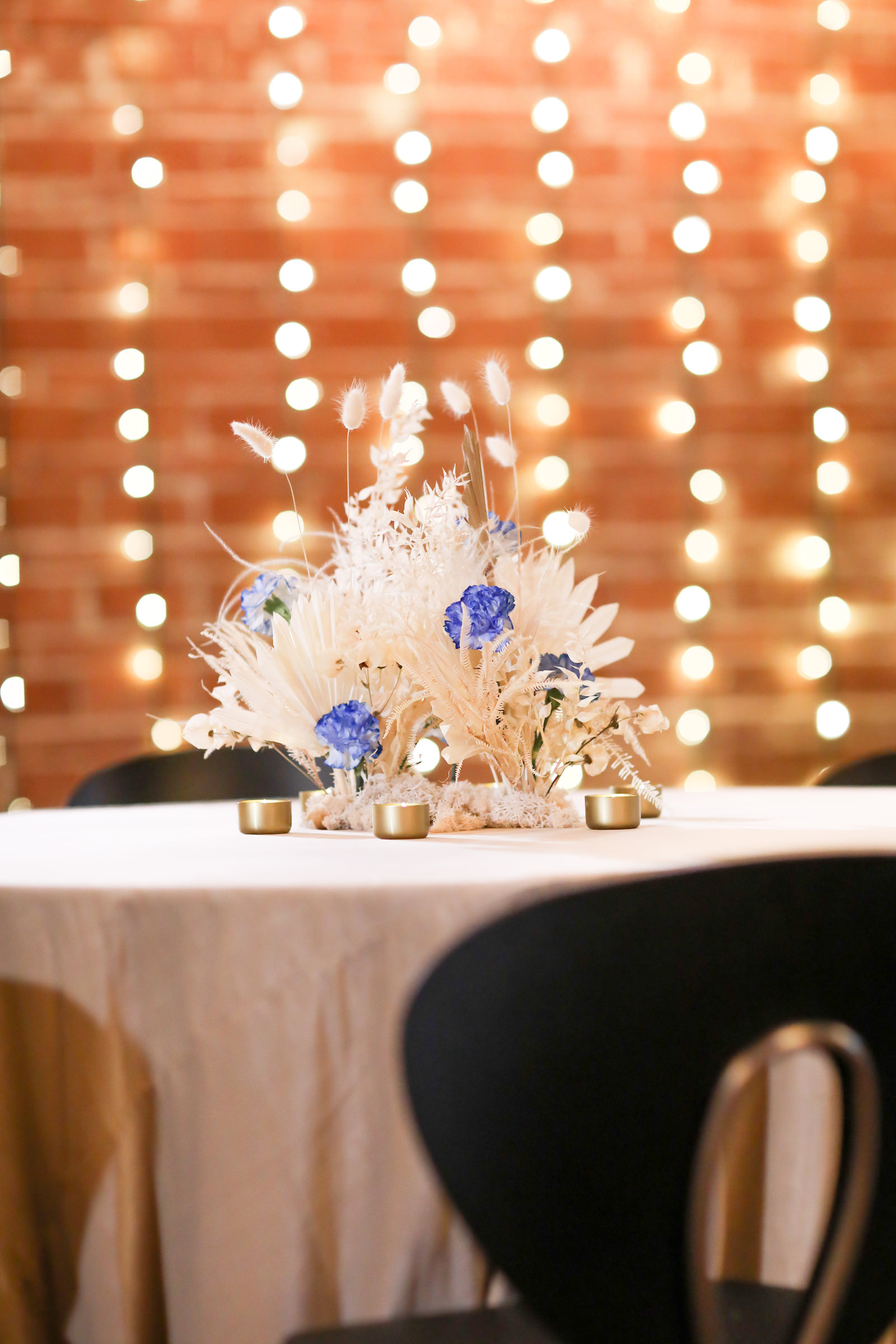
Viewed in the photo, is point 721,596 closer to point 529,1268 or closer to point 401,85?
point 401,85

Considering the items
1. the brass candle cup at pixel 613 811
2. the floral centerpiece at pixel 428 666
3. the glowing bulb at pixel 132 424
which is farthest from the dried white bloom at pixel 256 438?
the glowing bulb at pixel 132 424

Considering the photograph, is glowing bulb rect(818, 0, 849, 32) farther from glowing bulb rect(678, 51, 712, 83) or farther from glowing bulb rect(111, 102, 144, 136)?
glowing bulb rect(111, 102, 144, 136)

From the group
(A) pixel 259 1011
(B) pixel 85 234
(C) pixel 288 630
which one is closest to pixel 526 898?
(A) pixel 259 1011

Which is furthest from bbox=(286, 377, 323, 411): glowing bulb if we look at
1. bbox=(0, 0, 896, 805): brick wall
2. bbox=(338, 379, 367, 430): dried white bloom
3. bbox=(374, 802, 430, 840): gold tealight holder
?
bbox=(374, 802, 430, 840): gold tealight holder

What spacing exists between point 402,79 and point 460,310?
23.9 inches

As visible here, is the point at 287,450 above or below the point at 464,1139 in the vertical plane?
above

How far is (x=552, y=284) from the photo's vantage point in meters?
2.86

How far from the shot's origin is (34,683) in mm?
2766

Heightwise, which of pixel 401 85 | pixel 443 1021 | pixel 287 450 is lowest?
pixel 443 1021

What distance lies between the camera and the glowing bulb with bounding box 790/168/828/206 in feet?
9.64

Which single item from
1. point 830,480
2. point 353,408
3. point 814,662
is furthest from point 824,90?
point 353,408

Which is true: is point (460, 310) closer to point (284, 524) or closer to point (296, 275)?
point (296, 275)

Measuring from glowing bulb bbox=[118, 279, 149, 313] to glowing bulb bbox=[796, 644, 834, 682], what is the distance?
6.30ft

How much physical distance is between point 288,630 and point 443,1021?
765mm
